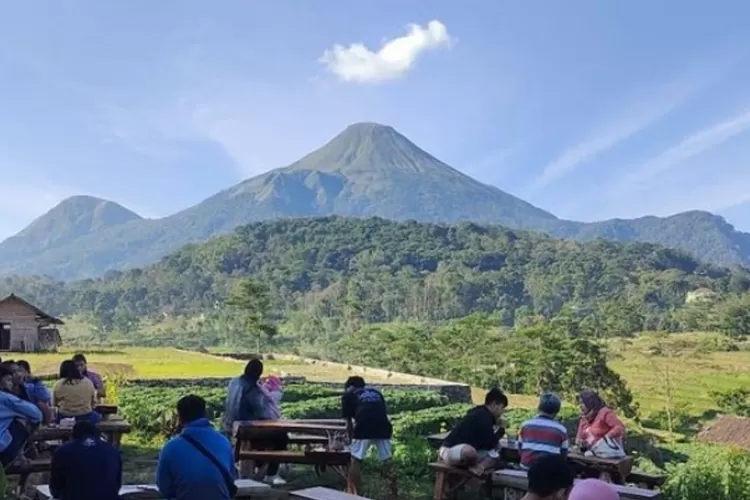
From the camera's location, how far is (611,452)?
738 centimetres

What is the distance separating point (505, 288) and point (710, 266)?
6822 cm

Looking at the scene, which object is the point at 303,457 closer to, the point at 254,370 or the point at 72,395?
the point at 254,370

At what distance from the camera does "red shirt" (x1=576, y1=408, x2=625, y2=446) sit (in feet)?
24.3

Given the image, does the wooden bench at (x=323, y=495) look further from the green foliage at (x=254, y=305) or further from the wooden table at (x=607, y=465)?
the green foliage at (x=254, y=305)

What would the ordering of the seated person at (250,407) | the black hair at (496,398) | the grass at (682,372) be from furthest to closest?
the grass at (682,372)
the seated person at (250,407)
the black hair at (496,398)

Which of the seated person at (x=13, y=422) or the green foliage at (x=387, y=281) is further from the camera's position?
the green foliage at (x=387, y=281)

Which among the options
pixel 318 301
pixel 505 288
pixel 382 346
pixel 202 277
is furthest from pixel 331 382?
pixel 202 277

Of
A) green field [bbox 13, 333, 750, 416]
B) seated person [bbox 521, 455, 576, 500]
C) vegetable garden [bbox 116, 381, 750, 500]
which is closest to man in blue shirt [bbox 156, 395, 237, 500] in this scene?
seated person [bbox 521, 455, 576, 500]

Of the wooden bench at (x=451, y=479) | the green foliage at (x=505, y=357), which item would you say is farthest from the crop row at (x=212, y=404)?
the green foliage at (x=505, y=357)

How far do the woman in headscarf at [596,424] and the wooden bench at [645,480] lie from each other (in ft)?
1.03

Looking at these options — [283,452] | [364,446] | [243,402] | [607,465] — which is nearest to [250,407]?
[243,402]

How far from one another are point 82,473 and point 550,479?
2.93 meters

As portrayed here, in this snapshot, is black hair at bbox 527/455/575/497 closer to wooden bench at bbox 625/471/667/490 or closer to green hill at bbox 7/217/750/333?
wooden bench at bbox 625/471/667/490

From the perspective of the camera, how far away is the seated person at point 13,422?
6.79m
